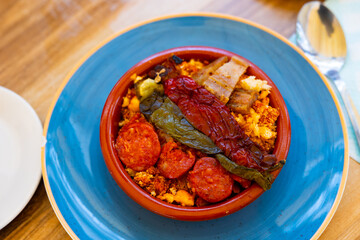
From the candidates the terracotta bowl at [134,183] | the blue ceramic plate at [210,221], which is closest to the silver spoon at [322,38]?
the blue ceramic plate at [210,221]

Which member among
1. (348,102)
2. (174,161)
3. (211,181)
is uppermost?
(174,161)

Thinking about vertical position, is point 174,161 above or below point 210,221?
above

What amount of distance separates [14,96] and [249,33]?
188 centimetres

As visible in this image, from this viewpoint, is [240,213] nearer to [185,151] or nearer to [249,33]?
[185,151]

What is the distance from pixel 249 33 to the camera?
2.62m

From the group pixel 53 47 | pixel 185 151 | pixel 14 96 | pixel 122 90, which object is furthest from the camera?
pixel 53 47

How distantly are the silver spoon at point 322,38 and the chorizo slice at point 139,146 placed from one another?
1.51 metres

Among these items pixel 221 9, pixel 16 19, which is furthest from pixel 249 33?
pixel 16 19

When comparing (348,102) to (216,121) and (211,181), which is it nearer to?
(216,121)

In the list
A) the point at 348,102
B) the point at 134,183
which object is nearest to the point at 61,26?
the point at 134,183

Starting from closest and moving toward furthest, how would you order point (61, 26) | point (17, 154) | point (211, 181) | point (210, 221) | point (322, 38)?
point (211, 181)
point (210, 221)
point (17, 154)
point (322, 38)
point (61, 26)

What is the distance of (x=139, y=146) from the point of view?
6.51 ft

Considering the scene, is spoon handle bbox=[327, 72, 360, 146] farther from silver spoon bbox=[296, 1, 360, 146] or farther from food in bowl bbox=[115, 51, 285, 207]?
food in bowl bbox=[115, 51, 285, 207]

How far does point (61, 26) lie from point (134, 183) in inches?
70.0
